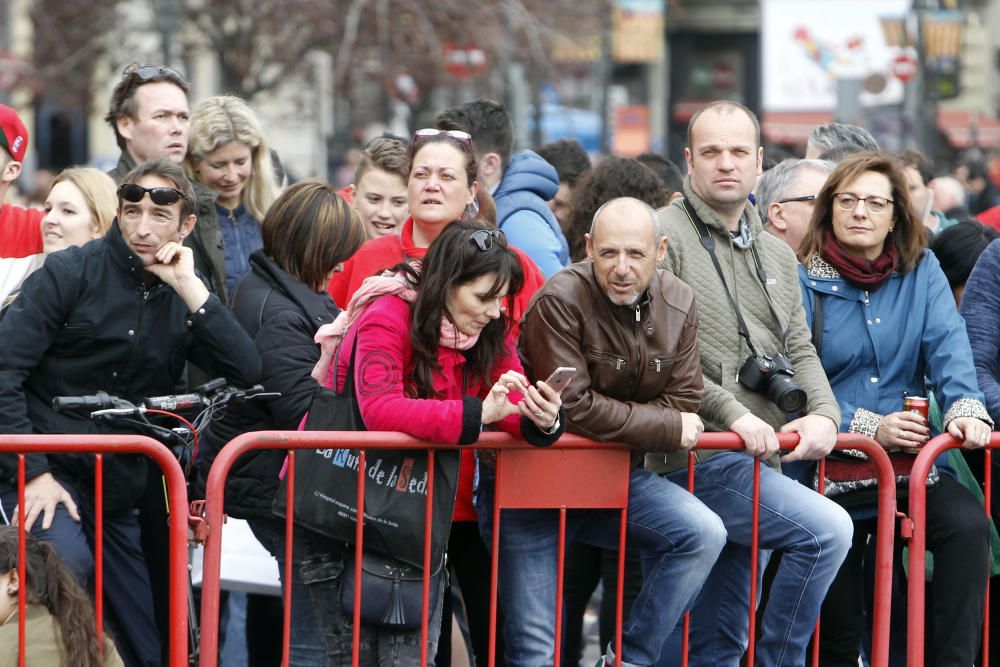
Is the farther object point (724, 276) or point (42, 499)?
point (724, 276)

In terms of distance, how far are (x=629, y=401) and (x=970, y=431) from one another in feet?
4.04

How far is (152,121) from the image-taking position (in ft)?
20.6

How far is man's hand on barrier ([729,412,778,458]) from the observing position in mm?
4973

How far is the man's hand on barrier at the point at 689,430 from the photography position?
191 inches

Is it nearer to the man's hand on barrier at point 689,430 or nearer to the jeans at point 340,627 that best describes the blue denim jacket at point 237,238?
the jeans at point 340,627

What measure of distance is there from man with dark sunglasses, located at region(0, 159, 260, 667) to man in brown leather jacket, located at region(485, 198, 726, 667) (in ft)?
3.56

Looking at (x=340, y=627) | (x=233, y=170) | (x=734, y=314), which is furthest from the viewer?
(x=233, y=170)

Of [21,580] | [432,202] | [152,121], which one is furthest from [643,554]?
[152,121]

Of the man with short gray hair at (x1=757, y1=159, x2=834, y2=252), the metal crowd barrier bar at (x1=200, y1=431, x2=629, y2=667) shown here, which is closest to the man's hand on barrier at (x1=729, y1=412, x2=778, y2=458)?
the metal crowd barrier bar at (x1=200, y1=431, x2=629, y2=667)

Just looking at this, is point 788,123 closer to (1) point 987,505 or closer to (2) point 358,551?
(1) point 987,505

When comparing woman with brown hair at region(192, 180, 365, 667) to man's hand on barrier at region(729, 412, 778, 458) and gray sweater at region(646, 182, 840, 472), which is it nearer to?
gray sweater at region(646, 182, 840, 472)

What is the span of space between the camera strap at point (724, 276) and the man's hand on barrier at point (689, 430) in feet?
1.76

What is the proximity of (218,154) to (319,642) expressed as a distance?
230 cm

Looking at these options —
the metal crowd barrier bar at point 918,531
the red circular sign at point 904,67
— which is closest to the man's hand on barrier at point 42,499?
the metal crowd barrier bar at point 918,531
